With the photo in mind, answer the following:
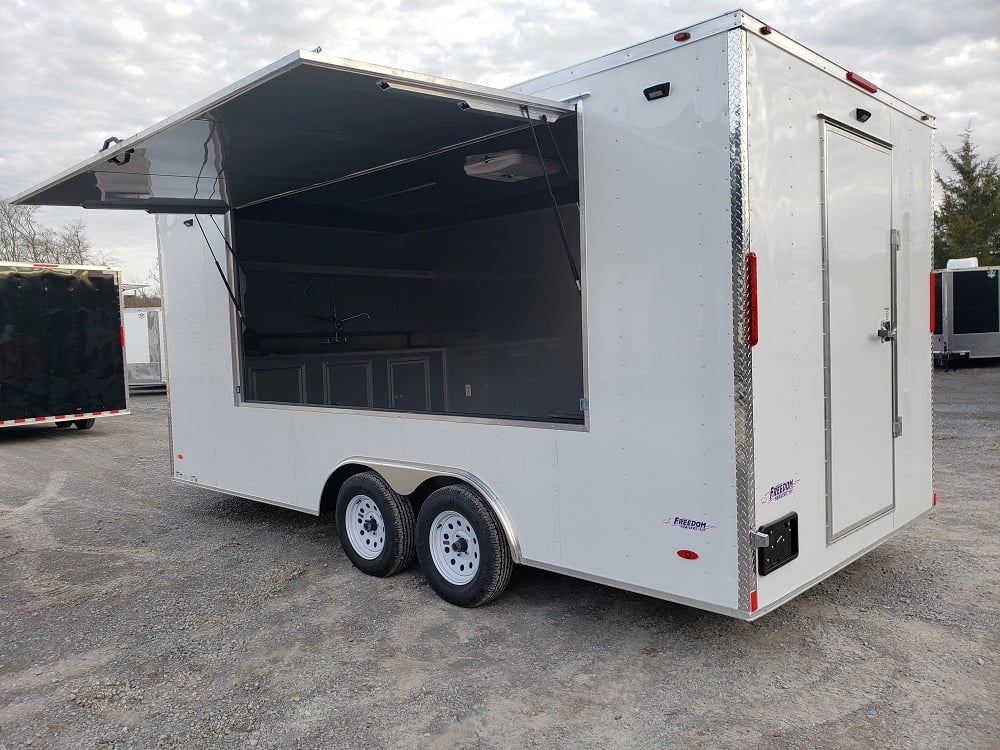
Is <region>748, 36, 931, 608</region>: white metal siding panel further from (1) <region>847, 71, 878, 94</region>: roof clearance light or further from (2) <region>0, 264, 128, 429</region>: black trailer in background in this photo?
(2) <region>0, 264, 128, 429</region>: black trailer in background

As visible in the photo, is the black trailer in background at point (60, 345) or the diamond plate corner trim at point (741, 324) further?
the black trailer in background at point (60, 345)

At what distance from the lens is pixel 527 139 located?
3.97 m

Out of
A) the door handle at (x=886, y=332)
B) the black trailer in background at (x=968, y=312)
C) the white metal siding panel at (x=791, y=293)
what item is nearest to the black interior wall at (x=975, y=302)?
the black trailer in background at (x=968, y=312)

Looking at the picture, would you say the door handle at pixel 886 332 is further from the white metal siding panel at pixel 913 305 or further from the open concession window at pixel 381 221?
the open concession window at pixel 381 221

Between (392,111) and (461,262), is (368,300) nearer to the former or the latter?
(461,262)

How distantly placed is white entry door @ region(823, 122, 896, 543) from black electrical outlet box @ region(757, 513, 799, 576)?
1.12 feet

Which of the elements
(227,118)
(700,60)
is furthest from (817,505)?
(227,118)

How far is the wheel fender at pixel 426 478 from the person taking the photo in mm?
3646

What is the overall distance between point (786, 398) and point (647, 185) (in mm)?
999

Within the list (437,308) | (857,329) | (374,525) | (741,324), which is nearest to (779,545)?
(741,324)

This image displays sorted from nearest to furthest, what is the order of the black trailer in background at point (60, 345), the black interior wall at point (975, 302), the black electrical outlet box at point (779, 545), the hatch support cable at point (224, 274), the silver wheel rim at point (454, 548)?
the black electrical outlet box at point (779, 545) → the silver wheel rim at point (454, 548) → the hatch support cable at point (224, 274) → the black trailer in background at point (60, 345) → the black interior wall at point (975, 302)

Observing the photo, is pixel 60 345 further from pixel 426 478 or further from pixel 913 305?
pixel 913 305

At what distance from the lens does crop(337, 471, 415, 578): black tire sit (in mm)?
4215

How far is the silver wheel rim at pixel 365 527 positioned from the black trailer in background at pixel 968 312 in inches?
563
